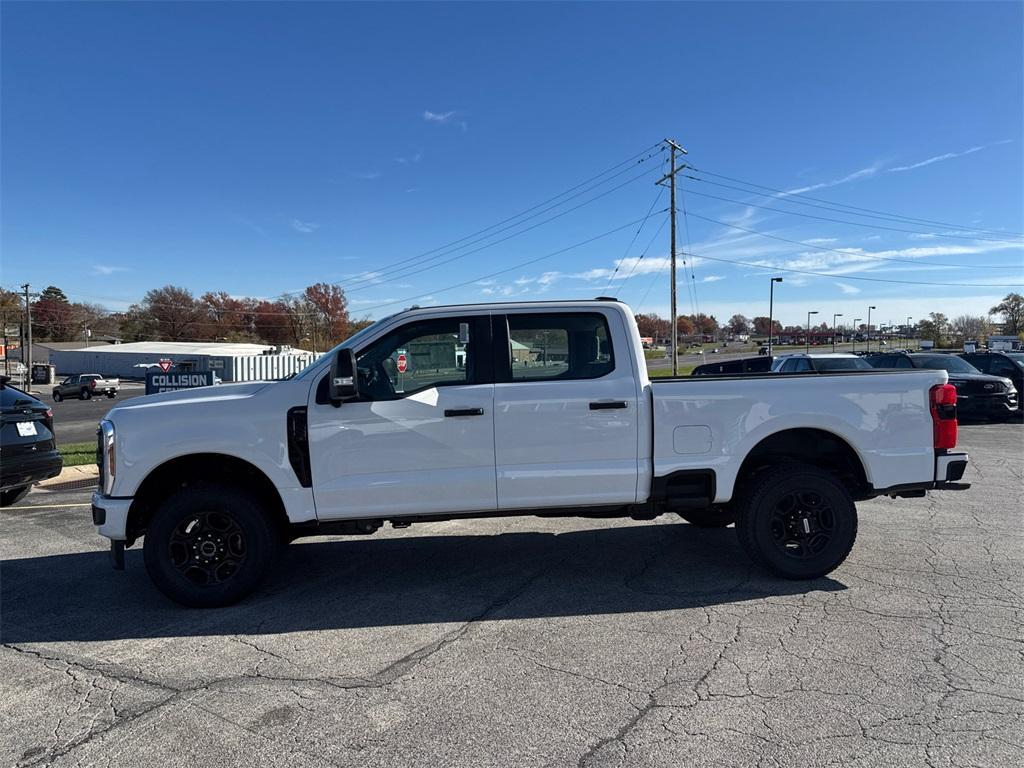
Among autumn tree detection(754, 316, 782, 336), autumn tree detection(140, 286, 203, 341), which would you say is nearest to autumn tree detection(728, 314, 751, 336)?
autumn tree detection(754, 316, 782, 336)

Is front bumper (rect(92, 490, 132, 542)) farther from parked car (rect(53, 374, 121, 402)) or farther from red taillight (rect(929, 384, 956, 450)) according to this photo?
parked car (rect(53, 374, 121, 402))

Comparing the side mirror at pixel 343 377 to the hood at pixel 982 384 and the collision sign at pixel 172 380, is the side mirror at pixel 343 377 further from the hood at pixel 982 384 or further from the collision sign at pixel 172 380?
the hood at pixel 982 384

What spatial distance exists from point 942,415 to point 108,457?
233 inches

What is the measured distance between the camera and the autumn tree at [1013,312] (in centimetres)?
8588

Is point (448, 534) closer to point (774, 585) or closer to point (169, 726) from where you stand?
point (774, 585)

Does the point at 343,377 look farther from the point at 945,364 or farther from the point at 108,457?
the point at 945,364

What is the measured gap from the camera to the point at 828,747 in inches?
109

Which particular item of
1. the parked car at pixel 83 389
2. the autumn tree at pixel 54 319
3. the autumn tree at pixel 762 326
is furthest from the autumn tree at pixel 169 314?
the autumn tree at pixel 762 326

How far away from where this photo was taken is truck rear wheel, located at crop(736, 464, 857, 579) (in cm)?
471

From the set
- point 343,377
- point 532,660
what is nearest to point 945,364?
point 532,660

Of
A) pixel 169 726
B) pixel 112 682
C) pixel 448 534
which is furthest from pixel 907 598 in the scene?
pixel 112 682

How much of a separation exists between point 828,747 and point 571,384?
2.58 m

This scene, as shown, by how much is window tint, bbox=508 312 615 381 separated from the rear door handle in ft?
0.72

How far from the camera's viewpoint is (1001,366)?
1739 cm
